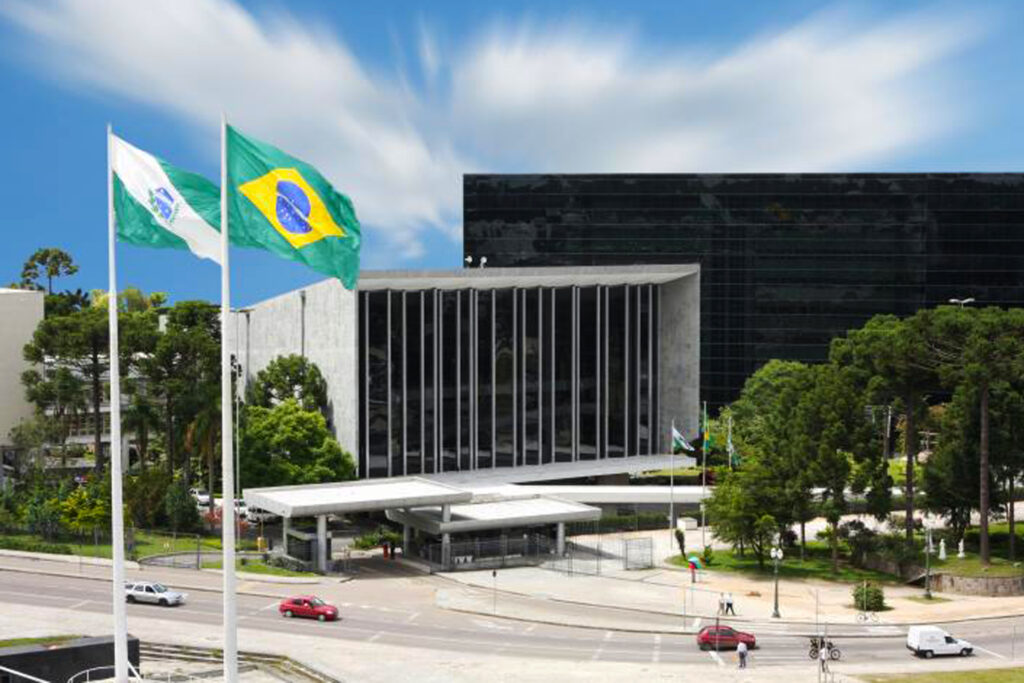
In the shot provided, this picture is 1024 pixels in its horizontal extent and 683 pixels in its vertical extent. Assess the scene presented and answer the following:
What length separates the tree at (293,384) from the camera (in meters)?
96.2

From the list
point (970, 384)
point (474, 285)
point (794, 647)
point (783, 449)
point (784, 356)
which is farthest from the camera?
point (784, 356)

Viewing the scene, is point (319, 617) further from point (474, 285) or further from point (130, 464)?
point (130, 464)

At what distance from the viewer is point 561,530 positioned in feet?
255

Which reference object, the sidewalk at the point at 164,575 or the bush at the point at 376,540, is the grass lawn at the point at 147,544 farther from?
the bush at the point at 376,540

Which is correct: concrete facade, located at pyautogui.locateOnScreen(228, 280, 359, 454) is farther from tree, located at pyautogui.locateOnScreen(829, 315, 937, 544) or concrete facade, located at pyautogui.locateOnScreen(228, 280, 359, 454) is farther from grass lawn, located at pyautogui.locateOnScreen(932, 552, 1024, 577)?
grass lawn, located at pyautogui.locateOnScreen(932, 552, 1024, 577)

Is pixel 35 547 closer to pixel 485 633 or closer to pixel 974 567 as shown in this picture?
pixel 485 633

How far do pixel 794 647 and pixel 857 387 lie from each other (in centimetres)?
2793

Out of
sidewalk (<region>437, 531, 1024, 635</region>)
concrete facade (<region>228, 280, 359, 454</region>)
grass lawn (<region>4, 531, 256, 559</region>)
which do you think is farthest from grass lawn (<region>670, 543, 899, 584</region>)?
grass lawn (<region>4, 531, 256, 559</region>)

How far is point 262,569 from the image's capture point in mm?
70000

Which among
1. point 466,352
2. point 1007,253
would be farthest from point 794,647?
point 1007,253

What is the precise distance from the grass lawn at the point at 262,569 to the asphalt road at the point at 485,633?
7035mm

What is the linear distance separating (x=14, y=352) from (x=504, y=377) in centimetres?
4305

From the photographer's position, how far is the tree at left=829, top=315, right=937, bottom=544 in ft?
242

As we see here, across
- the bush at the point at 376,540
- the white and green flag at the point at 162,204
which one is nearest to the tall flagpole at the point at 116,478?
the white and green flag at the point at 162,204
